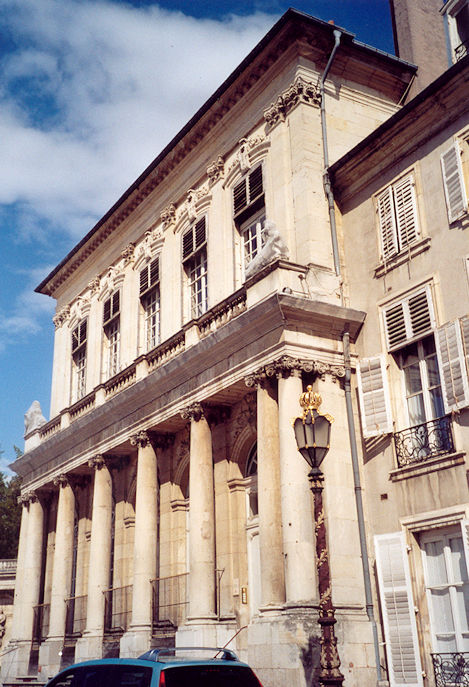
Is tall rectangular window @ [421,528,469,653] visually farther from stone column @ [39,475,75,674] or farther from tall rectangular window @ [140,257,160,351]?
stone column @ [39,475,75,674]

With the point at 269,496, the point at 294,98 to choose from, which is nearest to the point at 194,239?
the point at 294,98

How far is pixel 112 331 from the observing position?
25.6 metres

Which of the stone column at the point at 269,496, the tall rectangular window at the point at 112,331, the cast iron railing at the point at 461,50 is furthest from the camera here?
the tall rectangular window at the point at 112,331

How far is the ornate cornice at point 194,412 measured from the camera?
1775 centimetres

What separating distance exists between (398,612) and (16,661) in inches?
600

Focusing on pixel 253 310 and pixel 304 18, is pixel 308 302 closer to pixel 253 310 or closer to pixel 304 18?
pixel 253 310

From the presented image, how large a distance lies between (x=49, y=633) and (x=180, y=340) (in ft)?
31.6

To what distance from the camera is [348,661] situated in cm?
1350

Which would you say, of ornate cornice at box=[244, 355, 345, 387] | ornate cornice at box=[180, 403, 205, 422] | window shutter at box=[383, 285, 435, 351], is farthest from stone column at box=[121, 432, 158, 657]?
window shutter at box=[383, 285, 435, 351]

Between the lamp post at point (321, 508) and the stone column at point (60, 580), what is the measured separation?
564 inches

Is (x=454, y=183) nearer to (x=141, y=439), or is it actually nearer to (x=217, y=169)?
(x=217, y=169)

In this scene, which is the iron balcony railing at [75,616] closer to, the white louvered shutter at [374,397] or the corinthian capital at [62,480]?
the corinthian capital at [62,480]

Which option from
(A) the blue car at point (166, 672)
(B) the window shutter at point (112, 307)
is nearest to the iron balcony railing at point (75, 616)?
(B) the window shutter at point (112, 307)

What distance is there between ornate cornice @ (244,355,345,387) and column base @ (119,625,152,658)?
21.4 ft
